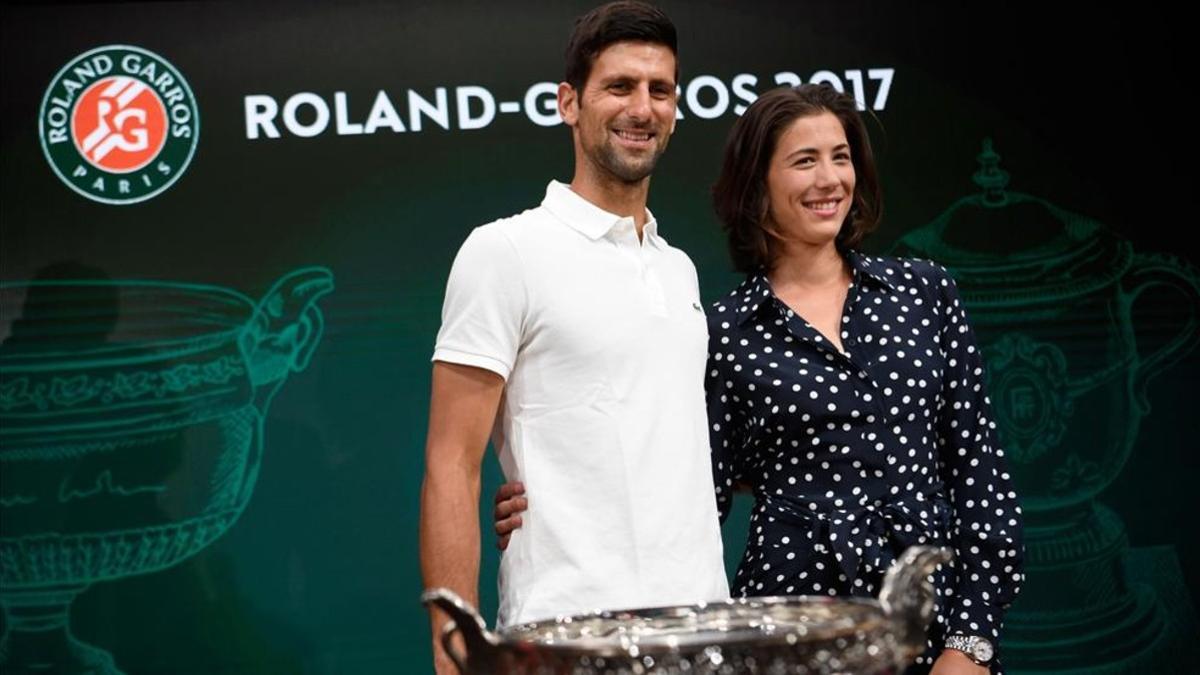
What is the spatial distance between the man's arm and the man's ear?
451 millimetres

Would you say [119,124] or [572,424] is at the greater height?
[119,124]

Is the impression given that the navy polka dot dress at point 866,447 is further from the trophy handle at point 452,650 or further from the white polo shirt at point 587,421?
the trophy handle at point 452,650

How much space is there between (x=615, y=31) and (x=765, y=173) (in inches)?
13.7

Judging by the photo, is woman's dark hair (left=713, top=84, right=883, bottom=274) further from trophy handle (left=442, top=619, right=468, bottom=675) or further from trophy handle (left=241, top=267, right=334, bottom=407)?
trophy handle (left=241, top=267, right=334, bottom=407)

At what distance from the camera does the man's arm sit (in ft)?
7.04

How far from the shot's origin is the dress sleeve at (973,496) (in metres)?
2.37

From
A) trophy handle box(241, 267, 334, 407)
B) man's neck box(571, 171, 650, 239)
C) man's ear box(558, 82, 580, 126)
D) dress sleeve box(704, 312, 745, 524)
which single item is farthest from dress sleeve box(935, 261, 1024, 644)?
trophy handle box(241, 267, 334, 407)

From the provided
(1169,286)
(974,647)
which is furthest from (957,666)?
(1169,286)

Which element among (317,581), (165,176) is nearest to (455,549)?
(317,581)

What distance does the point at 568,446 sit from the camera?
2.16 m

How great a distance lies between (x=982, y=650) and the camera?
2.33 m

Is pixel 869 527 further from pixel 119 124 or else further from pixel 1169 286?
pixel 119 124

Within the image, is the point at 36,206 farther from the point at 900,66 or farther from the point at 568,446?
the point at 568,446

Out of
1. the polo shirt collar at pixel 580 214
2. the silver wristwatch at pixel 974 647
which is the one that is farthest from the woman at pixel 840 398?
the polo shirt collar at pixel 580 214
